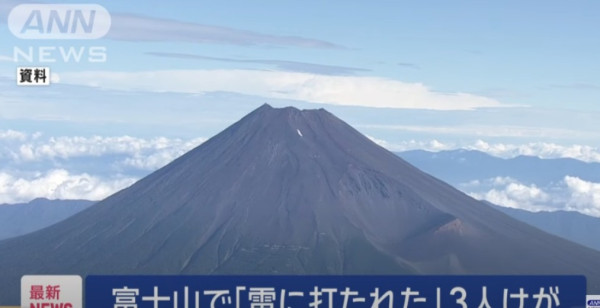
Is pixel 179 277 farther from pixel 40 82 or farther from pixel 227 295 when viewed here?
pixel 40 82

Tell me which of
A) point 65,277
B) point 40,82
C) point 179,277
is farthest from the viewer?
point 40,82

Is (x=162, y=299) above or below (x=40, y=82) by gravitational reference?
below

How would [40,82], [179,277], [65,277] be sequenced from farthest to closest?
[40,82], [65,277], [179,277]

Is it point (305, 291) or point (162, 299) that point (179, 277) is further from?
point (305, 291)

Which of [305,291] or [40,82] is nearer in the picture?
[305,291]

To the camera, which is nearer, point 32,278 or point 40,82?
point 32,278

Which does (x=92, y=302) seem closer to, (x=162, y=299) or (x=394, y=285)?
(x=162, y=299)

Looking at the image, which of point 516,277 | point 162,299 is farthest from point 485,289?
point 162,299

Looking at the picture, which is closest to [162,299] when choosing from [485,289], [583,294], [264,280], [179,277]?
[179,277]

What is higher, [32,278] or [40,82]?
[40,82]
